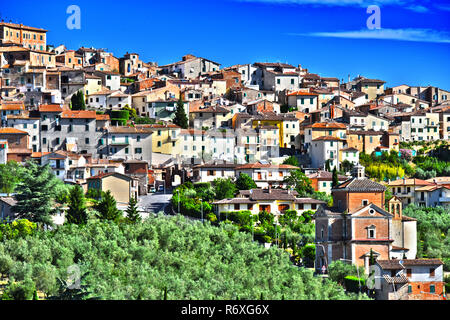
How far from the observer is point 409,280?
25.5 m

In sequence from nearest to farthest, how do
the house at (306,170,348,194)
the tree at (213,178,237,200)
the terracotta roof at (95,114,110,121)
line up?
the tree at (213,178,237,200)
the house at (306,170,348,194)
the terracotta roof at (95,114,110,121)

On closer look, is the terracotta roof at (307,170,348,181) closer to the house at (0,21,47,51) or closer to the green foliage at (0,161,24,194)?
the green foliage at (0,161,24,194)

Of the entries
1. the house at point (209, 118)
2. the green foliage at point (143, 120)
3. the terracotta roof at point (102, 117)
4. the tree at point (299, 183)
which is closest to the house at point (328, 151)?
the tree at point (299, 183)

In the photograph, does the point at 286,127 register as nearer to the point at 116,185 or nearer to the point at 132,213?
the point at 116,185

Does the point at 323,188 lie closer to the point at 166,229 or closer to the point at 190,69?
the point at 166,229

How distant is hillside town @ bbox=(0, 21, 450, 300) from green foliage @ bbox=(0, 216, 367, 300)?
10.1ft

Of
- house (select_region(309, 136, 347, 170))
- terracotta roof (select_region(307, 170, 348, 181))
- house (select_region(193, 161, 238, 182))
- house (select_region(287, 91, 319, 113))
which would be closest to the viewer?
house (select_region(193, 161, 238, 182))

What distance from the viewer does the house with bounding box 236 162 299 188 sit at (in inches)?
1542

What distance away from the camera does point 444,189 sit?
4062cm

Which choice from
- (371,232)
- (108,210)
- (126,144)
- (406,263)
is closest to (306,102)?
(126,144)

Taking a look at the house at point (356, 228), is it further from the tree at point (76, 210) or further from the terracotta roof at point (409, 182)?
the terracotta roof at point (409, 182)

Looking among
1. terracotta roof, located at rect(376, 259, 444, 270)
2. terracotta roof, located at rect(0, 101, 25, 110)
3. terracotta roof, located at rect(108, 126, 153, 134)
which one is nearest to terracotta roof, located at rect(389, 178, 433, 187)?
terracotta roof, located at rect(108, 126, 153, 134)

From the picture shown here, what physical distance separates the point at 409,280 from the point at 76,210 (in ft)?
41.5

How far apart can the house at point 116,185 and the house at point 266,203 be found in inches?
158
